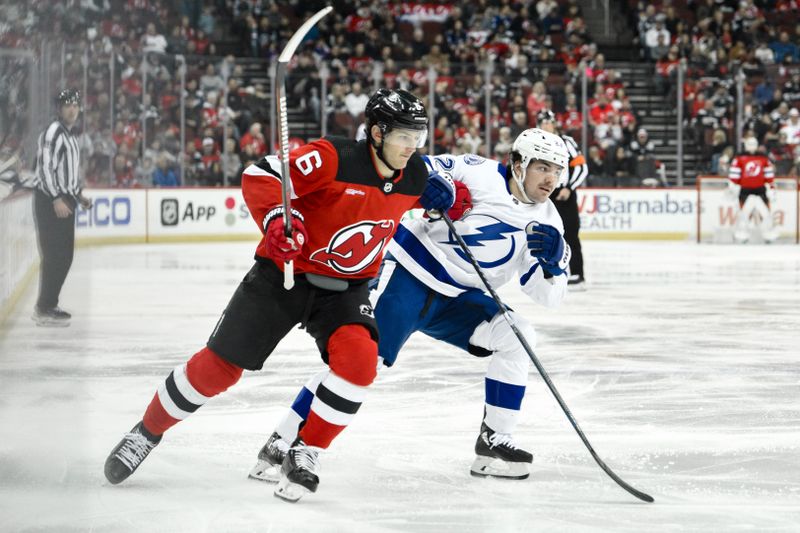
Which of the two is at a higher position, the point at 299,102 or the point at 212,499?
the point at 299,102

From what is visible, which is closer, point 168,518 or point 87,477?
point 168,518

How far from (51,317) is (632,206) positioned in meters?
10.1

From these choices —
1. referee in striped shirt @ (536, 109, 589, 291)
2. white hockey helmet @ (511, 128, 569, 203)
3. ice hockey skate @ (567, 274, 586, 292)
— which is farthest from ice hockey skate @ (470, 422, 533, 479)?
ice hockey skate @ (567, 274, 586, 292)

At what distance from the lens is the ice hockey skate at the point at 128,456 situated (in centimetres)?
314

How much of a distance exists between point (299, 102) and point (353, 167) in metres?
12.1

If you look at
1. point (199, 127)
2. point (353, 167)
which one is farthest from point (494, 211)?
point (199, 127)

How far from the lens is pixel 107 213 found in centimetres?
1320

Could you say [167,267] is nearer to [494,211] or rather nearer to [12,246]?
[12,246]

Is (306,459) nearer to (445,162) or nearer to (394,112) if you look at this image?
(394,112)

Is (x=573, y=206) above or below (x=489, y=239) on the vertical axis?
below

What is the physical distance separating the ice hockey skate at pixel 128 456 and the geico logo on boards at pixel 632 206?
12404 millimetres

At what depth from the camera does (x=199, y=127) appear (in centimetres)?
1407

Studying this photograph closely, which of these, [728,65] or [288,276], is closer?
[288,276]

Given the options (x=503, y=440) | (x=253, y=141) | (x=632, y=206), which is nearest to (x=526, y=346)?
(x=503, y=440)
